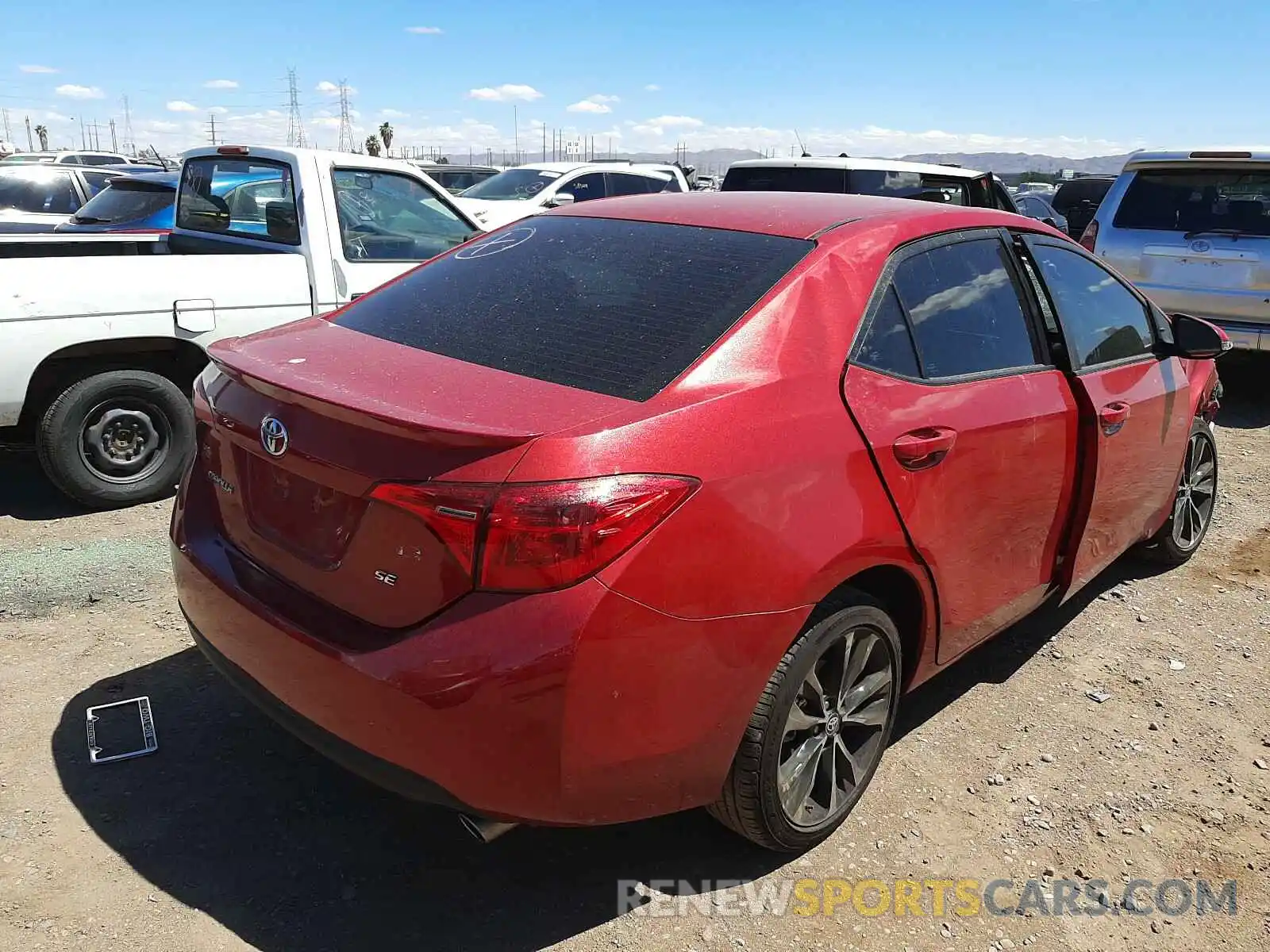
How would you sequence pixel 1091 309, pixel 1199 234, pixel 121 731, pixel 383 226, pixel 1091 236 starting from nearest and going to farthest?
1. pixel 121 731
2. pixel 1091 309
3. pixel 383 226
4. pixel 1199 234
5. pixel 1091 236

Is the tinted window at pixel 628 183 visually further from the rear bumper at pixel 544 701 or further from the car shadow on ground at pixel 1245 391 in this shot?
the rear bumper at pixel 544 701

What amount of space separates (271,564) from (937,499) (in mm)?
1776

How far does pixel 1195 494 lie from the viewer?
5.01 metres

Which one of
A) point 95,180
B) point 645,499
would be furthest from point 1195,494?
point 95,180

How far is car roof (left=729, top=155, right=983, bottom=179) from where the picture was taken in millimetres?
8352

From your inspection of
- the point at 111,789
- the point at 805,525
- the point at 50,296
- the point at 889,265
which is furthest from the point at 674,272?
the point at 50,296

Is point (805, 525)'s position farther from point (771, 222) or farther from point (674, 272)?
point (771, 222)

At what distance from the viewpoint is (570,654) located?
6.98 feet

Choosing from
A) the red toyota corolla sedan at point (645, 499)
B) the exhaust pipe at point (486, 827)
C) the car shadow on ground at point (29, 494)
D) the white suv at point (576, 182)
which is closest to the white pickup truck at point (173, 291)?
the car shadow on ground at point (29, 494)

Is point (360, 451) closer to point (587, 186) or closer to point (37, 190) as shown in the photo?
point (587, 186)

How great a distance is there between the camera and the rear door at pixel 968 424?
9.21ft

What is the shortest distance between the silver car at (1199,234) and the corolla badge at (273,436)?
747 centimetres

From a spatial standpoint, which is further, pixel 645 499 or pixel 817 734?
pixel 817 734

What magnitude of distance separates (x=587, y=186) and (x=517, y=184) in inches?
47.7
